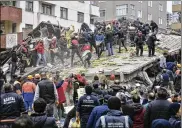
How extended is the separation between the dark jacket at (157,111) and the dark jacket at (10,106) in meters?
2.41

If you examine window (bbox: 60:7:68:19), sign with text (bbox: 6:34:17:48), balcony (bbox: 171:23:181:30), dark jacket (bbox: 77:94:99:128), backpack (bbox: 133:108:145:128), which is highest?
window (bbox: 60:7:68:19)

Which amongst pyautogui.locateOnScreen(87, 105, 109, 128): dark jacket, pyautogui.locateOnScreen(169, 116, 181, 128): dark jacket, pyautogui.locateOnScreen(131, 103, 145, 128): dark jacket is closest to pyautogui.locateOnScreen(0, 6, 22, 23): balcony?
pyautogui.locateOnScreen(131, 103, 145, 128): dark jacket

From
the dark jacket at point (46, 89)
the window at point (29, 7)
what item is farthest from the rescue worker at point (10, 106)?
the window at point (29, 7)

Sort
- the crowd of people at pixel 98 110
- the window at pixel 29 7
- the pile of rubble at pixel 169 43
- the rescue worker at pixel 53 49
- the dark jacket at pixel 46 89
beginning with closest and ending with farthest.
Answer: the crowd of people at pixel 98 110 < the dark jacket at pixel 46 89 < the rescue worker at pixel 53 49 < the pile of rubble at pixel 169 43 < the window at pixel 29 7

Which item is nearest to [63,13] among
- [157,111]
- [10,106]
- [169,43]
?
[169,43]

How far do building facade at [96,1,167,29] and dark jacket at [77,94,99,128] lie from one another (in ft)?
154

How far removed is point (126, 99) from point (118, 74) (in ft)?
35.0

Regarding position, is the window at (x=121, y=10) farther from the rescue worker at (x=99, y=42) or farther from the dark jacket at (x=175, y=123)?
the dark jacket at (x=175, y=123)

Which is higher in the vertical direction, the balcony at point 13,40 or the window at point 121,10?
the window at point 121,10

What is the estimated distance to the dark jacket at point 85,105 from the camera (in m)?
8.93

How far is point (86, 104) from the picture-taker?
899 cm

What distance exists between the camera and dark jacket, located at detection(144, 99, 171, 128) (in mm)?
7512

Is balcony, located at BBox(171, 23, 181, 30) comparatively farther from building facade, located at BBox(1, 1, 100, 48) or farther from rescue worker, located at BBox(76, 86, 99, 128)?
rescue worker, located at BBox(76, 86, 99, 128)

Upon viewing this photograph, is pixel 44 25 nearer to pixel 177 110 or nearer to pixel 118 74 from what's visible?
pixel 118 74
